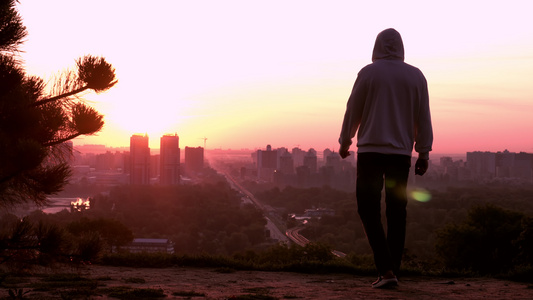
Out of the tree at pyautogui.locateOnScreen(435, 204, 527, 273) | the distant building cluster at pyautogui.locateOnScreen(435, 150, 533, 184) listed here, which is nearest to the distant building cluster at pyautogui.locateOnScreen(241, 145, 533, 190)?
the distant building cluster at pyautogui.locateOnScreen(435, 150, 533, 184)

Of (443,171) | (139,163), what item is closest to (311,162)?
(443,171)

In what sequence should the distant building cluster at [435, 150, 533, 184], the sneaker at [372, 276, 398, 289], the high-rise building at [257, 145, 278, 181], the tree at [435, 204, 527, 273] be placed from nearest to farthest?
the sneaker at [372, 276, 398, 289] < the tree at [435, 204, 527, 273] < the distant building cluster at [435, 150, 533, 184] < the high-rise building at [257, 145, 278, 181]

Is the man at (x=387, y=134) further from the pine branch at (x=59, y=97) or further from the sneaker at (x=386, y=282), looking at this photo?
the pine branch at (x=59, y=97)

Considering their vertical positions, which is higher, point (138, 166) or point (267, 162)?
point (267, 162)

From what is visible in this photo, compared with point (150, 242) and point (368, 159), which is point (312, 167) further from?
point (368, 159)

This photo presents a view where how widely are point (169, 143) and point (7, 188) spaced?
114 metres

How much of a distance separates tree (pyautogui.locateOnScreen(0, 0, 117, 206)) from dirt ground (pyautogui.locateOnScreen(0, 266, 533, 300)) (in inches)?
37.4

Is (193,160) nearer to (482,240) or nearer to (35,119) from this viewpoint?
(482,240)

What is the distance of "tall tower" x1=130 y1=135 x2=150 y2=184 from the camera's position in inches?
4053

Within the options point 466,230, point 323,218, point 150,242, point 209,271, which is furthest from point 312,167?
point 209,271

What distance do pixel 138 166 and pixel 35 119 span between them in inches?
4023

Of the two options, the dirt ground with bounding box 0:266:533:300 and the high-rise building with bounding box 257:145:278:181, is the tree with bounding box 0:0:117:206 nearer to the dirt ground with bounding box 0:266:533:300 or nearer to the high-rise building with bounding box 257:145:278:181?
the dirt ground with bounding box 0:266:533:300

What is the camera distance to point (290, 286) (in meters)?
5.04

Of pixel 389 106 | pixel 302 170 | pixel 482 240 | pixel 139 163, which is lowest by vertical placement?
pixel 482 240
